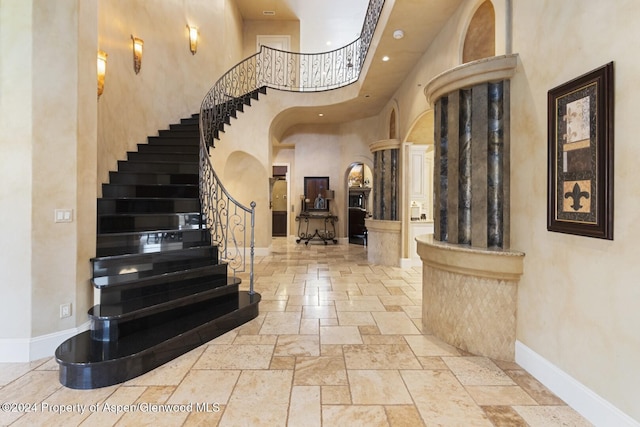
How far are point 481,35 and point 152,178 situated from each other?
15.7ft

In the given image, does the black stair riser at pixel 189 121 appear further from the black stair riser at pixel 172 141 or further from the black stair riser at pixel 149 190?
the black stair riser at pixel 149 190

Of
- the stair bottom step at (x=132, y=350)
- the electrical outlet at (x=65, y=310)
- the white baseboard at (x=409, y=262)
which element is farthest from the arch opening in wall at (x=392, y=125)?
the electrical outlet at (x=65, y=310)

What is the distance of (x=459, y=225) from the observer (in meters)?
2.96

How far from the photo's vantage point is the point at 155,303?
2.89 m

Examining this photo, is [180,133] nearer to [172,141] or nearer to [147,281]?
[172,141]

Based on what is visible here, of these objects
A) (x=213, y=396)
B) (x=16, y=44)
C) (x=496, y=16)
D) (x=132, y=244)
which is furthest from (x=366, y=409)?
(x=16, y=44)

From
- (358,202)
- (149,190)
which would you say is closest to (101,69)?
(149,190)

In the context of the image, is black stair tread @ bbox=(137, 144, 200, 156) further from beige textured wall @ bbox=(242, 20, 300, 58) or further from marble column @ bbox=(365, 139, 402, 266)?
beige textured wall @ bbox=(242, 20, 300, 58)

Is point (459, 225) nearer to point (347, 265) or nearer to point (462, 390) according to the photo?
point (462, 390)

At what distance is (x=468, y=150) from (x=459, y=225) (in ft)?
2.27

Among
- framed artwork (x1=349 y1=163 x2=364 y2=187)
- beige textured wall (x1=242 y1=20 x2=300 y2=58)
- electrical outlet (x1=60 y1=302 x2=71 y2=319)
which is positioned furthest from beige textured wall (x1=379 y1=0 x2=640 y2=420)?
framed artwork (x1=349 y1=163 x2=364 y2=187)

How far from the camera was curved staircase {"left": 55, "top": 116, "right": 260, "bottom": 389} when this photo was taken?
2412 mm

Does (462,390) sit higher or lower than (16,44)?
lower

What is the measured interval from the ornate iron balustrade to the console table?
2.45m
